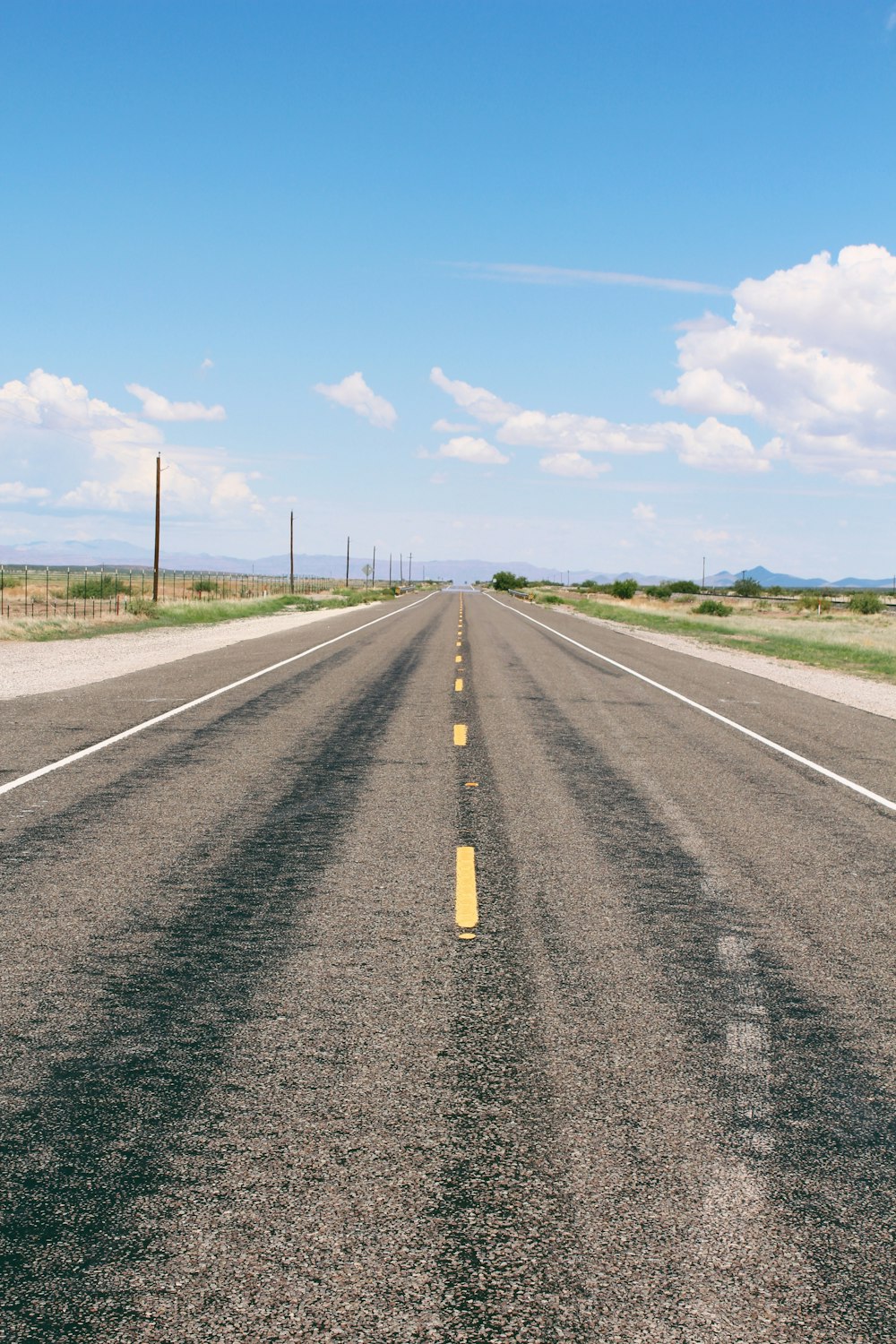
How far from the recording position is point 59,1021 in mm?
4523

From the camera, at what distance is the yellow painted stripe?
19.4 ft

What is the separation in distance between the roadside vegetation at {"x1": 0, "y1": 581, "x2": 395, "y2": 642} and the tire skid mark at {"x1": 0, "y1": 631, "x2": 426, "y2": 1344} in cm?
2560

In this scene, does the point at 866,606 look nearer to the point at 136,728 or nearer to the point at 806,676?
the point at 806,676

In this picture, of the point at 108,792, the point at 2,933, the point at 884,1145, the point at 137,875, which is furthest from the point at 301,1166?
the point at 108,792

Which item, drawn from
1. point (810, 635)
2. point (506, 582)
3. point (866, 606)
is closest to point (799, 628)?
point (810, 635)

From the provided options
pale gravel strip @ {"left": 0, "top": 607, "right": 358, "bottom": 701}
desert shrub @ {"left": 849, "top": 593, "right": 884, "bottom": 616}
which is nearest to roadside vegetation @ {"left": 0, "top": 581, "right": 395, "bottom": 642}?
pale gravel strip @ {"left": 0, "top": 607, "right": 358, "bottom": 701}

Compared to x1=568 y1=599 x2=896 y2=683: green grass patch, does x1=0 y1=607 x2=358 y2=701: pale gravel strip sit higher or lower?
lower

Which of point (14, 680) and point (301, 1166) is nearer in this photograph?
point (301, 1166)

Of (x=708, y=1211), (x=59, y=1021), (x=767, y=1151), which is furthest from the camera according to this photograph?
(x=59, y=1021)

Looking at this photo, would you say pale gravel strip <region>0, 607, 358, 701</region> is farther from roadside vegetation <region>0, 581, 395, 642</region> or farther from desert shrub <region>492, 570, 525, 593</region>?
desert shrub <region>492, 570, 525, 593</region>

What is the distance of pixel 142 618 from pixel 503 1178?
129ft

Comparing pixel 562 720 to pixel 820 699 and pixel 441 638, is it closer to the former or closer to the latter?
pixel 820 699

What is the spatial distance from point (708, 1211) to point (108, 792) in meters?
6.86

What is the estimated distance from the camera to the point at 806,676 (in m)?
24.1
